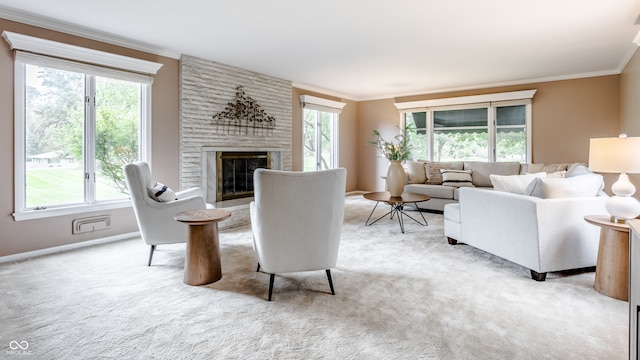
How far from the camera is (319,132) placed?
7.30 m

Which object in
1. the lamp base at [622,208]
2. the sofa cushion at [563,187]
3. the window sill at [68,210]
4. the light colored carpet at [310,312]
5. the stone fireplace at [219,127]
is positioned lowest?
the light colored carpet at [310,312]

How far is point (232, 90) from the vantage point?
5223 mm

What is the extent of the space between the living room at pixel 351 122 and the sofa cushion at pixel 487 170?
0.76m

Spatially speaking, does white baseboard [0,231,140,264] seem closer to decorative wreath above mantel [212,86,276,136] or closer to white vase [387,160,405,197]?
decorative wreath above mantel [212,86,276,136]

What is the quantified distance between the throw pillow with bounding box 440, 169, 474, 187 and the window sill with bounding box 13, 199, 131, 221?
16.2 feet

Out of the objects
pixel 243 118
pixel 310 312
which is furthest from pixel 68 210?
pixel 310 312

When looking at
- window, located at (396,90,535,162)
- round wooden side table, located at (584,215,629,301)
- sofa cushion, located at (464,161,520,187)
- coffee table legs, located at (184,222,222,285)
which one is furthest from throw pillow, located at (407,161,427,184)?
coffee table legs, located at (184,222,222,285)

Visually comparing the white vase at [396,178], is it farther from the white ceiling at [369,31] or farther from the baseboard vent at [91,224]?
the baseboard vent at [91,224]

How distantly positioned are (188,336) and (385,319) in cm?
117

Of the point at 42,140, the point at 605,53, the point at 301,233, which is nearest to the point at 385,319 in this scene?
the point at 301,233

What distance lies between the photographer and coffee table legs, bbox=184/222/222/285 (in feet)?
8.87

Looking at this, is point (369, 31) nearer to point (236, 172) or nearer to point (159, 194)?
point (159, 194)

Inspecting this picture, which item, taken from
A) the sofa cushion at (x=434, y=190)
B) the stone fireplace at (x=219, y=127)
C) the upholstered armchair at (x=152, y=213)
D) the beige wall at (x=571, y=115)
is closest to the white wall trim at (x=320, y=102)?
the stone fireplace at (x=219, y=127)

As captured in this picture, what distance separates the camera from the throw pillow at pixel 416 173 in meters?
6.33
